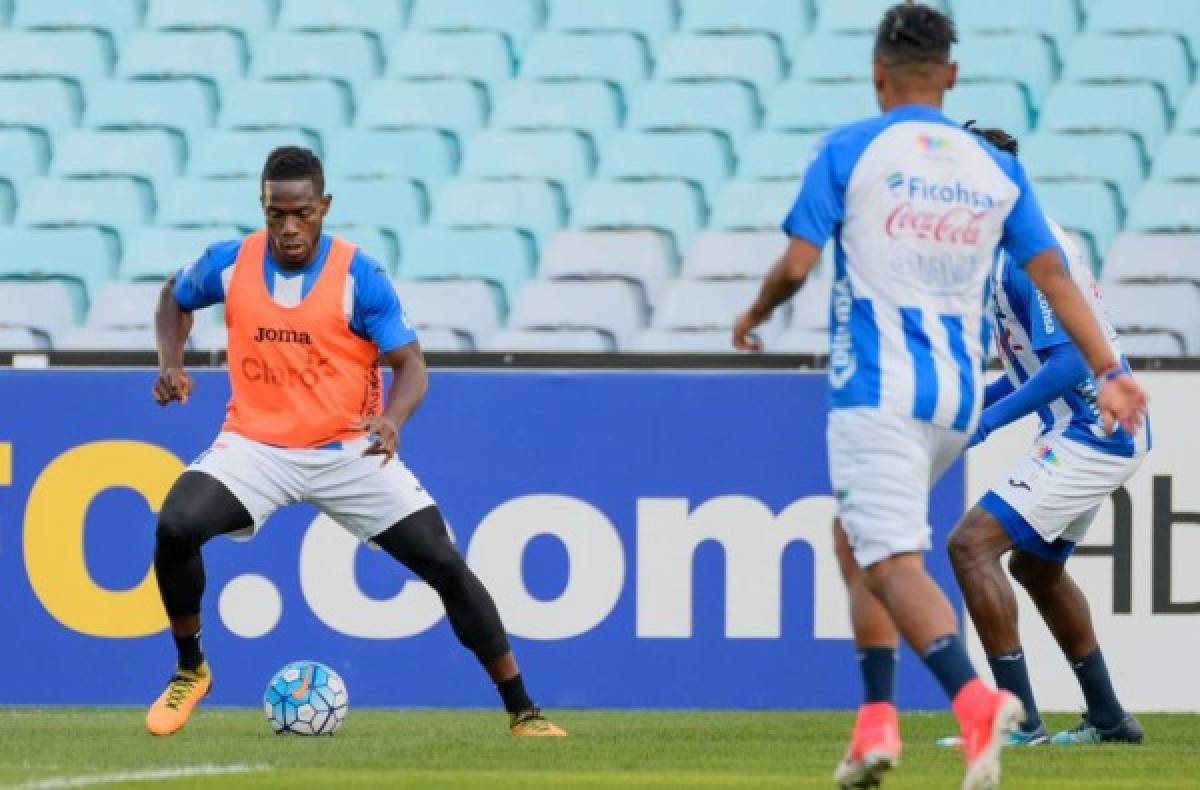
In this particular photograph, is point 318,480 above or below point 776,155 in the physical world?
below

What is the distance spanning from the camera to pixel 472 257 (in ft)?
41.5

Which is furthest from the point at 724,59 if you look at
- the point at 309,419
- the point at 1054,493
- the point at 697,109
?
the point at 1054,493

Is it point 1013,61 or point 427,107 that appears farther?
point 427,107

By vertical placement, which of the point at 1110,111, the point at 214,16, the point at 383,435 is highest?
the point at 214,16

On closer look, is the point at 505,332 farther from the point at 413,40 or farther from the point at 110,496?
the point at 413,40

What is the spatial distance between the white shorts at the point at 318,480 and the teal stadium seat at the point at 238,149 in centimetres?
544

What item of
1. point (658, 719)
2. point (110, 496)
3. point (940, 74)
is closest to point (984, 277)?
point (940, 74)

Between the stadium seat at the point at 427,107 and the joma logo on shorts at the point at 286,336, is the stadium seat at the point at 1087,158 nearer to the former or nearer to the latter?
the stadium seat at the point at 427,107

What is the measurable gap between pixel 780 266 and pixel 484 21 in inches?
351

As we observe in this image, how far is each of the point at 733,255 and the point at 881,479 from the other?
626 centimetres

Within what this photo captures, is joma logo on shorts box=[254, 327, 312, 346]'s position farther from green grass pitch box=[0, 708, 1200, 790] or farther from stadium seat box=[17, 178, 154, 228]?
stadium seat box=[17, 178, 154, 228]

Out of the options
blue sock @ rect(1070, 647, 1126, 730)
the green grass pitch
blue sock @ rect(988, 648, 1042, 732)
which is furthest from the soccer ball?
blue sock @ rect(1070, 647, 1126, 730)

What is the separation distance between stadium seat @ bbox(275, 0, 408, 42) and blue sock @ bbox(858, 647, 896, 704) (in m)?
9.19

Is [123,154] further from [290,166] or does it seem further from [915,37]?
[915,37]
